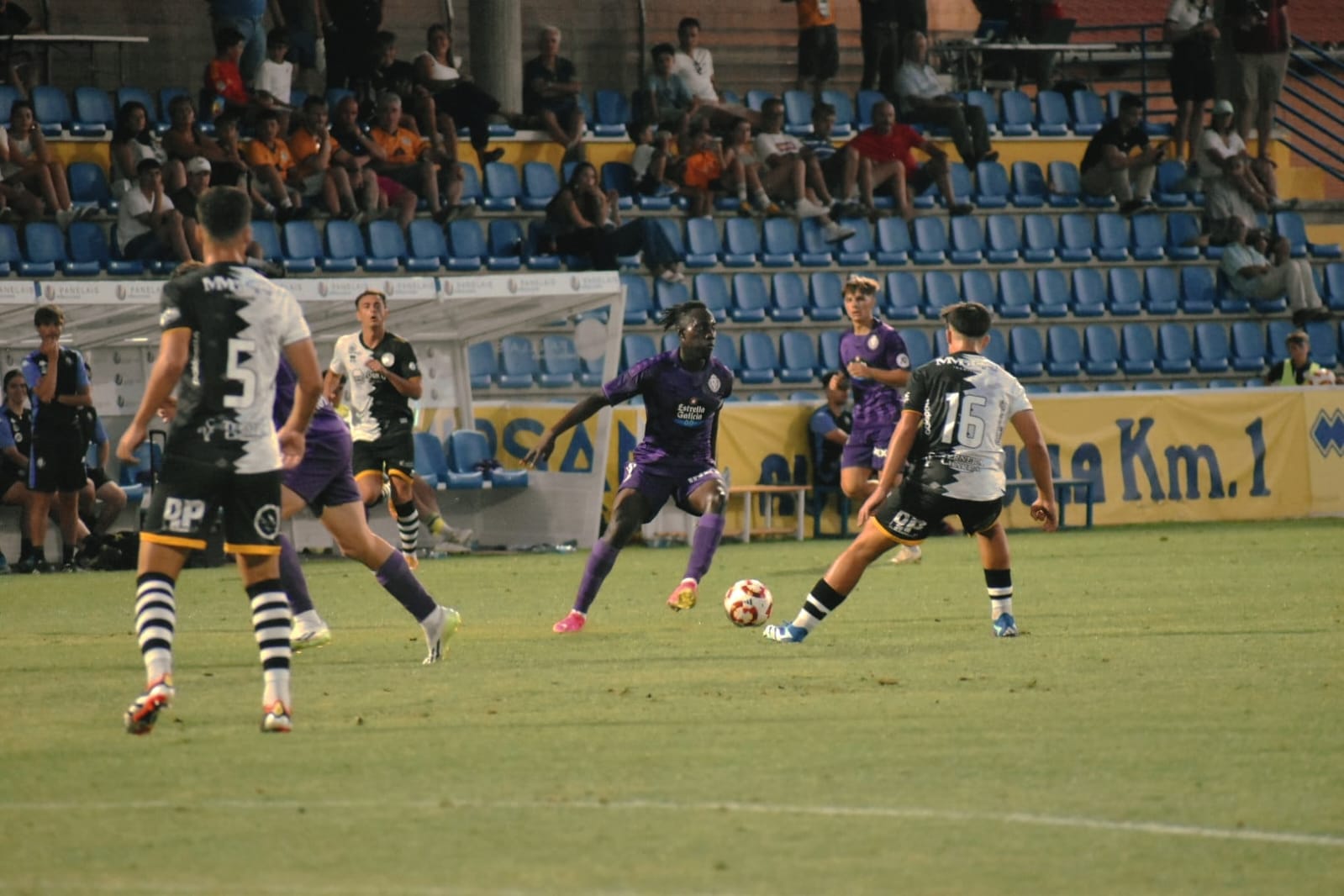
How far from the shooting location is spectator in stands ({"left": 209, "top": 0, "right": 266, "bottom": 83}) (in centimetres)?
2455

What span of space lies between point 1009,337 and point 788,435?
16.8 ft

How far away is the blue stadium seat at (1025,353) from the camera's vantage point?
26.4 meters

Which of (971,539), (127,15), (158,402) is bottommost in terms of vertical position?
(971,539)

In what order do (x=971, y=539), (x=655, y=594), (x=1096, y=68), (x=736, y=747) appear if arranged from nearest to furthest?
(x=736, y=747) → (x=655, y=594) → (x=971, y=539) → (x=1096, y=68)

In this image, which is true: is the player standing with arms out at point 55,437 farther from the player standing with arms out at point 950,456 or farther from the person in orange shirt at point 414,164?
the player standing with arms out at point 950,456

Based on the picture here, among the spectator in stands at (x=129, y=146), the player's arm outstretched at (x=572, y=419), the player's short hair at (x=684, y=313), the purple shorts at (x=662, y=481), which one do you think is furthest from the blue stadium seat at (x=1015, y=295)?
the player's arm outstretched at (x=572, y=419)

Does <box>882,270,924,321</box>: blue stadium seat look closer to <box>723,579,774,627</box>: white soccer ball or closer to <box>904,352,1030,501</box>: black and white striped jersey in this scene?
<box>723,579,774,627</box>: white soccer ball

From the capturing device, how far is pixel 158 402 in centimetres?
794

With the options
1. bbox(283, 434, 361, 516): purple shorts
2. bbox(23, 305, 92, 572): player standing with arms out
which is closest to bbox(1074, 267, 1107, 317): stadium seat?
bbox(23, 305, 92, 572): player standing with arms out

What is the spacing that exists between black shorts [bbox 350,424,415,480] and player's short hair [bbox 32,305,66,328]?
10.6 feet

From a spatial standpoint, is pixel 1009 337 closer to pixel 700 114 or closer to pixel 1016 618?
pixel 700 114

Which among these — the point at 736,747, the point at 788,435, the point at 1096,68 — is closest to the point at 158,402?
the point at 736,747

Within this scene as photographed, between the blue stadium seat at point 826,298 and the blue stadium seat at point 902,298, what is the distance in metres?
0.60

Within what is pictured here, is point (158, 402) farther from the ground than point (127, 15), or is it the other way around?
point (127, 15)
